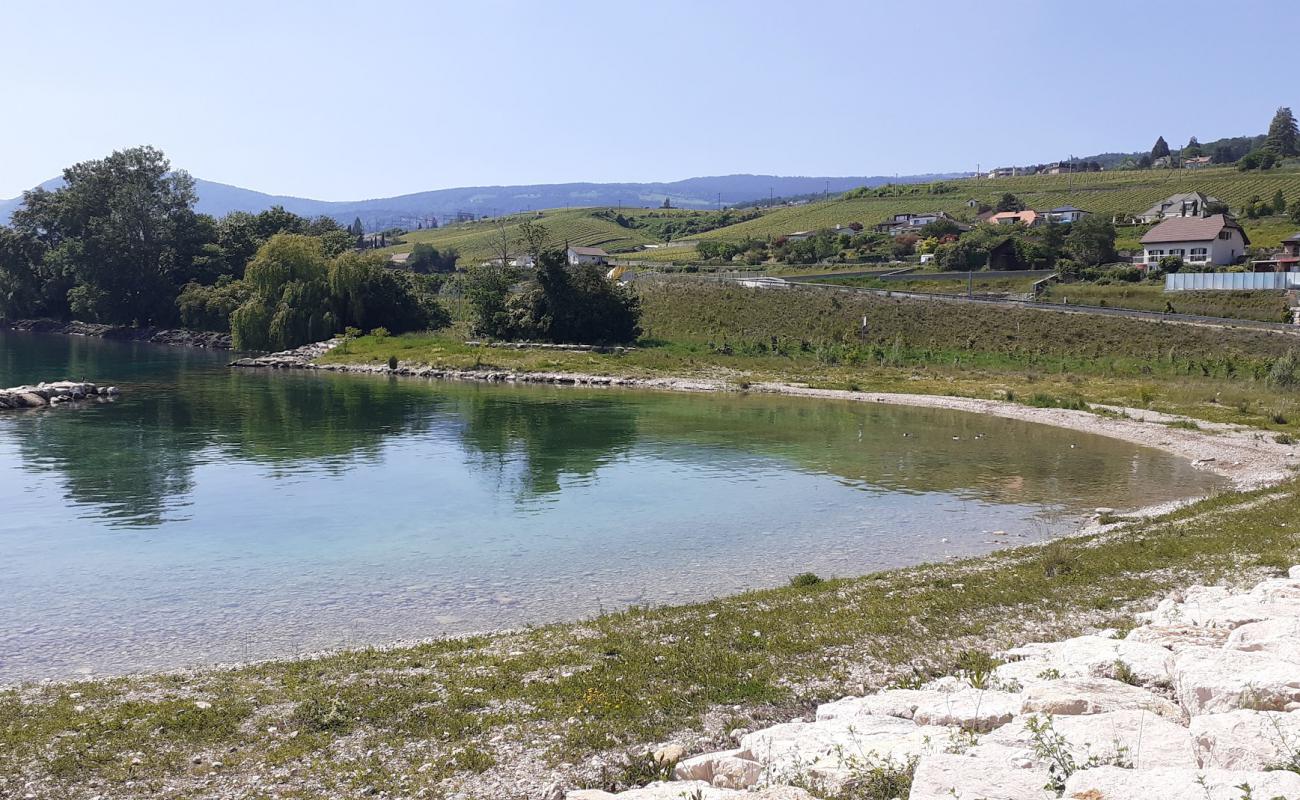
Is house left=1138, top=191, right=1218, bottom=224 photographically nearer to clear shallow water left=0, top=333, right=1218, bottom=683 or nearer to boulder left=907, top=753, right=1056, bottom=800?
clear shallow water left=0, top=333, right=1218, bottom=683

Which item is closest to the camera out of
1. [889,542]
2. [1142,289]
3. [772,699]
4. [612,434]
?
[772,699]

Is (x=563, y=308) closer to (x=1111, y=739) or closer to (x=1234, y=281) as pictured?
(x=1234, y=281)

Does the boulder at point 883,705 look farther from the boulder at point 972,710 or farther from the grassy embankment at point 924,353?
the grassy embankment at point 924,353

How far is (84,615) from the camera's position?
54.3 ft

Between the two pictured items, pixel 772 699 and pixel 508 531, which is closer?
pixel 772 699

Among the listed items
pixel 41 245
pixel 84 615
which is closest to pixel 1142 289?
pixel 84 615

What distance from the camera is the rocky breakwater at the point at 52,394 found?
4838 centimetres

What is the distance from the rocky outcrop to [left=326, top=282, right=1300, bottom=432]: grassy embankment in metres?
23.3

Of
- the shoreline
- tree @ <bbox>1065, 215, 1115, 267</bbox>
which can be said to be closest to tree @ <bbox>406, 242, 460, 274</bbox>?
the shoreline

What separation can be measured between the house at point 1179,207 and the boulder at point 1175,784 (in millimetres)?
126784

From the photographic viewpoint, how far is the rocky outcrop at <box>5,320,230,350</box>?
93125 mm

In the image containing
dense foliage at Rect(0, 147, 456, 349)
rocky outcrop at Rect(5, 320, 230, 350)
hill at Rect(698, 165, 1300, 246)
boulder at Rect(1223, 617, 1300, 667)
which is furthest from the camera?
hill at Rect(698, 165, 1300, 246)

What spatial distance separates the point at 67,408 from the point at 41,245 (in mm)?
79161

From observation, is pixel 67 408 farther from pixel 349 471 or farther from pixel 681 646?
pixel 681 646
